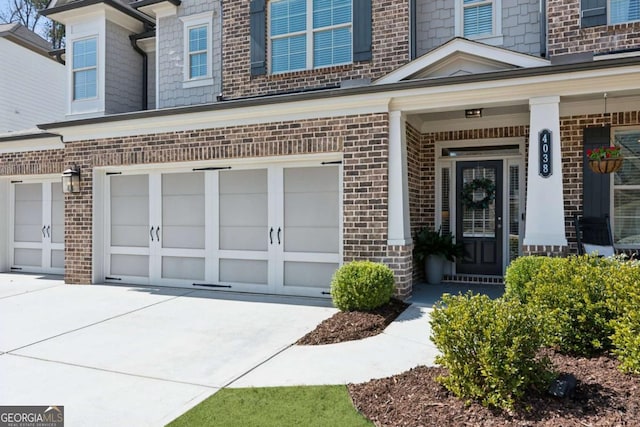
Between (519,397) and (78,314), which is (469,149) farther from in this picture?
(78,314)

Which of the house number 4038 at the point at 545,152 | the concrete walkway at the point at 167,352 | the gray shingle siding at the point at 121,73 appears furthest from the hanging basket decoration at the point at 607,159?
the gray shingle siding at the point at 121,73

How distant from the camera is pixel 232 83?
32.9ft

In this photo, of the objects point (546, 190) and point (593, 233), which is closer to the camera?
point (546, 190)

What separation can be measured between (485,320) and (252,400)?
1.97 meters

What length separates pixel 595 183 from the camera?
7477 mm

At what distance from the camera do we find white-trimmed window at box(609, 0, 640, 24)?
24.5ft

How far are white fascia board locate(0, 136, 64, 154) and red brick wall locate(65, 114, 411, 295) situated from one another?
65.4 inches

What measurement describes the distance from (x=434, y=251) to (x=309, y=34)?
5.12 m

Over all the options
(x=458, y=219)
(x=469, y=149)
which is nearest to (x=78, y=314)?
(x=458, y=219)

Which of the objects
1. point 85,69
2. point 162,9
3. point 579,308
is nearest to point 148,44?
point 162,9

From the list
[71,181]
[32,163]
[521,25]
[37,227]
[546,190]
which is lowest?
[37,227]

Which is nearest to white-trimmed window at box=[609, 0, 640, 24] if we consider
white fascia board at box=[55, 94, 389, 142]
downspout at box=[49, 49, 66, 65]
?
white fascia board at box=[55, 94, 389, 142]

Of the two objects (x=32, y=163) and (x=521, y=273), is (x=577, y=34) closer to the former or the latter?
(x=521, y=273)

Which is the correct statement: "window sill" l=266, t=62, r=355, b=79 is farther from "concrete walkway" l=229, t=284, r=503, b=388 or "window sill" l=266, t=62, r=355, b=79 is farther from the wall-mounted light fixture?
"concrete walkway" l=229, t=284, r=503, b=388
